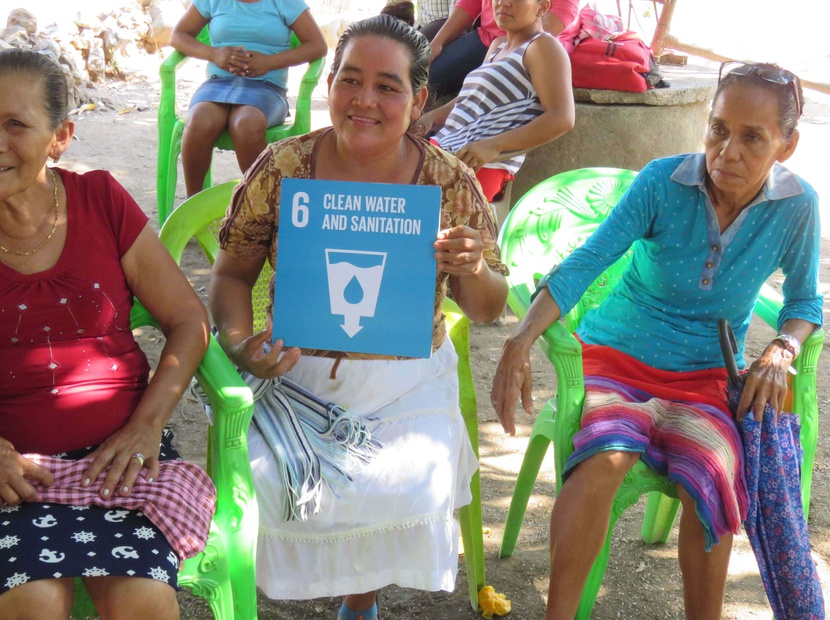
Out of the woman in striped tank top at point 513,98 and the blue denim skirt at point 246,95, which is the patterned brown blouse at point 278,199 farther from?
the blue denim skirt at point 246,95

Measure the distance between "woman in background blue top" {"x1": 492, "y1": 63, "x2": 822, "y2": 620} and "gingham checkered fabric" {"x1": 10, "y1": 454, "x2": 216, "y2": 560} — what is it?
85 centimetres

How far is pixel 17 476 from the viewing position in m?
1.85

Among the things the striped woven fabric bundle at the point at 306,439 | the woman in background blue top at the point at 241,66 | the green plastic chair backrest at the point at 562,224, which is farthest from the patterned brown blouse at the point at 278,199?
the woman in background blue top at the point at 241,66

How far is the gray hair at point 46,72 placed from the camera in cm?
200

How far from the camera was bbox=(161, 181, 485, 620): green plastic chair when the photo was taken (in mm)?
2621

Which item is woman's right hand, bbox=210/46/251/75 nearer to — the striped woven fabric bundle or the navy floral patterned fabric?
the striped woven fabric bundle

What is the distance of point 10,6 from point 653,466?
417 inches

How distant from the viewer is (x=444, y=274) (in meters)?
2.31

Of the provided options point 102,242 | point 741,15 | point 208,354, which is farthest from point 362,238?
point 741,15

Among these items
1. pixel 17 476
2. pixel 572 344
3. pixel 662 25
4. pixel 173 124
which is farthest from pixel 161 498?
pixel 662 25

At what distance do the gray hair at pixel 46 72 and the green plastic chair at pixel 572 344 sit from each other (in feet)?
4.47

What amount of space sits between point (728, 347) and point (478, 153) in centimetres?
166

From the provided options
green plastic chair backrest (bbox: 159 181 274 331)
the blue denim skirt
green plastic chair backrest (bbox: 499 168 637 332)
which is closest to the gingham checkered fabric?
green plastic chair backrest (bbox: 159 181 274 331)

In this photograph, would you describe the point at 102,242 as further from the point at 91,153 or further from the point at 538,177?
the point at 91,153
